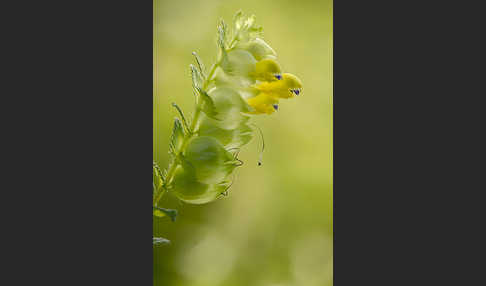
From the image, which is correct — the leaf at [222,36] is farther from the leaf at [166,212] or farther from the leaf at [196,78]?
the leaf at [166,212]

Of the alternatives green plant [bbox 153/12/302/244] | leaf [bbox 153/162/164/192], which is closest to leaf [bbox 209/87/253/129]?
green plant [bbox 153/12/302/244]

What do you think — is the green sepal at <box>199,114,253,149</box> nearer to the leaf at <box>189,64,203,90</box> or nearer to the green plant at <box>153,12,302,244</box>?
the green plant at <box>153,12,302,244</box>

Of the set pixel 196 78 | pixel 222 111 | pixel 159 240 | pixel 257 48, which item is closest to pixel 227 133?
pixel 222 111

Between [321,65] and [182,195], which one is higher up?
[321,65]

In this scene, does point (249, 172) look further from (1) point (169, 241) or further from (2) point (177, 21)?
(2) point (177, 21)

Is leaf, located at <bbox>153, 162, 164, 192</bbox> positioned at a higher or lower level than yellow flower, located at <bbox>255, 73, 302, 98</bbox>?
lower

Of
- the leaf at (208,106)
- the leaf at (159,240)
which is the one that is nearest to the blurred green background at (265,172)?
the leaf at (159,240)

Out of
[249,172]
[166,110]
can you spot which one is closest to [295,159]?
[249,172]
